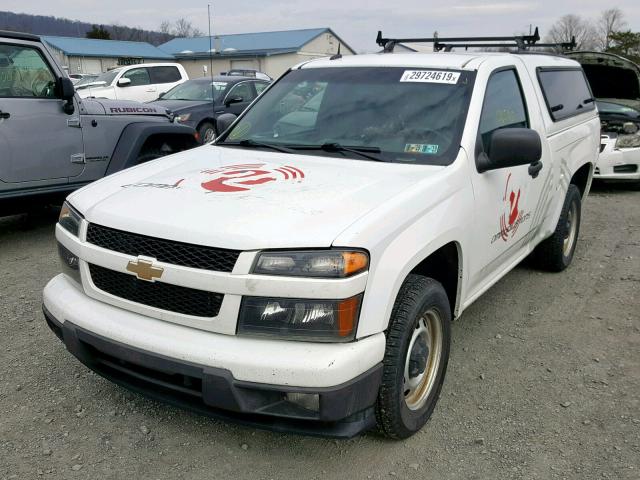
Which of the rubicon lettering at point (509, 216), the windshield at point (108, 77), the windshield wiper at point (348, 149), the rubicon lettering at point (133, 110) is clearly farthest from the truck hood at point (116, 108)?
the windshield at point (108, 77)

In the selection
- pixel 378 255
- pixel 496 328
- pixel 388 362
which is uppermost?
pixel 378 255

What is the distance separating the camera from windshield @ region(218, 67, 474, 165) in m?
3.39

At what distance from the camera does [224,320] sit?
240cm

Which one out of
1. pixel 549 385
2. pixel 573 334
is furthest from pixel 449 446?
pixel 573 334

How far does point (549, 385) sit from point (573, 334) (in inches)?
32.8

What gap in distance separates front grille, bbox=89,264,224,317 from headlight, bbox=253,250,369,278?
23 centimetres

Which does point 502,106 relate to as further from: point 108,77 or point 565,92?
point 108,77

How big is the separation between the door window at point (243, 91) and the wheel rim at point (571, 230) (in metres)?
8.92

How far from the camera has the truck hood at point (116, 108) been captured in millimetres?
6329

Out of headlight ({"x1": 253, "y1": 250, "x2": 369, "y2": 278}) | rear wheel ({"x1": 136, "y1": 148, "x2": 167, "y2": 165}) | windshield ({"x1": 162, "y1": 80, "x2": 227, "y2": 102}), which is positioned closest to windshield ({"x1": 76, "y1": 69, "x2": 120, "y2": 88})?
windshield ({"x1": 162, "y1": 80, "x2": 227, "y2": 102})

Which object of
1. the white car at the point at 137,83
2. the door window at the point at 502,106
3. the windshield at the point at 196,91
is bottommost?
the white car at the point at 137,83

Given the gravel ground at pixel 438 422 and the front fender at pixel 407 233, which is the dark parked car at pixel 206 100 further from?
the front fender at pixel 407 233

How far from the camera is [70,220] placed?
9.99 feet

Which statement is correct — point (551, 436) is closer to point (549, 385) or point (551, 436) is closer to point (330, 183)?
point (549, 385)
